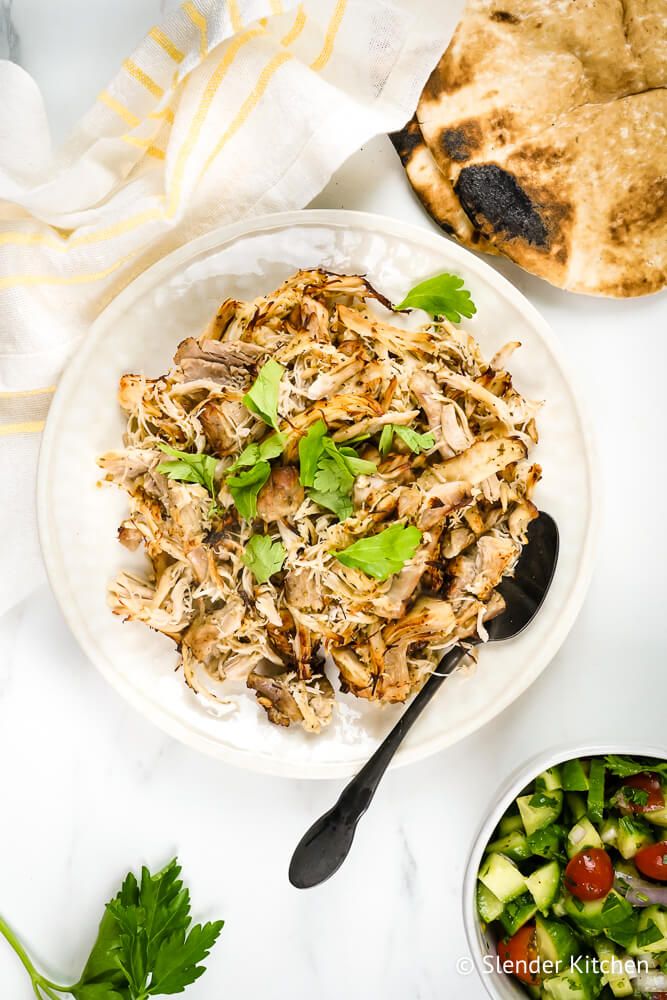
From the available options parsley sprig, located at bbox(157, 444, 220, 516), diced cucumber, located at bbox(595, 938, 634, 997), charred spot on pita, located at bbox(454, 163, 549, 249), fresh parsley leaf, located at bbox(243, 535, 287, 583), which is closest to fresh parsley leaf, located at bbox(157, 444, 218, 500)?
parsley sprig, located at bbox(157, 444, 220, 516)

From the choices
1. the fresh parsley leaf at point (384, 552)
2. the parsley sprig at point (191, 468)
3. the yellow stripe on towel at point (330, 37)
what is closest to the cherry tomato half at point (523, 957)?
the fresh parsley leaf at point (384, 552)

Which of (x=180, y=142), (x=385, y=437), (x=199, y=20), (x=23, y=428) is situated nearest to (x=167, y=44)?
(x=199, y=20)

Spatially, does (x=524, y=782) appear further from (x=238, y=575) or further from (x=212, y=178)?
(x=212, y=178)

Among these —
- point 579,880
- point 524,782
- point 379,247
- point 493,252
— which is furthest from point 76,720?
point 493,252

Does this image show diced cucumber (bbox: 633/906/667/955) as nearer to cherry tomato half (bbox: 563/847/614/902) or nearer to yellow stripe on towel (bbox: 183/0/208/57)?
cherry tomato half (bbox: 563/847/614/902)

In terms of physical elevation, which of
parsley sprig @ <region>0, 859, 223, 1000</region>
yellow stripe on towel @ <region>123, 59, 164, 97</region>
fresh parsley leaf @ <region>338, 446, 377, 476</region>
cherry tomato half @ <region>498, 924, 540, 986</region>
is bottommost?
parsley sprig @ <region>0, 859, 223, 1000</region>

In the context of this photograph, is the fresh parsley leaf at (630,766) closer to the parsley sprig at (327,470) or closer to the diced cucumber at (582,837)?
the diced cucumber at (582,837)

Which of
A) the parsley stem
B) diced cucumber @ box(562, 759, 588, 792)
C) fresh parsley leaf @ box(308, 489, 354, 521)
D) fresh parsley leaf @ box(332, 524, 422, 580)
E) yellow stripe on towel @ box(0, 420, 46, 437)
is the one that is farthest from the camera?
the parsley stem
